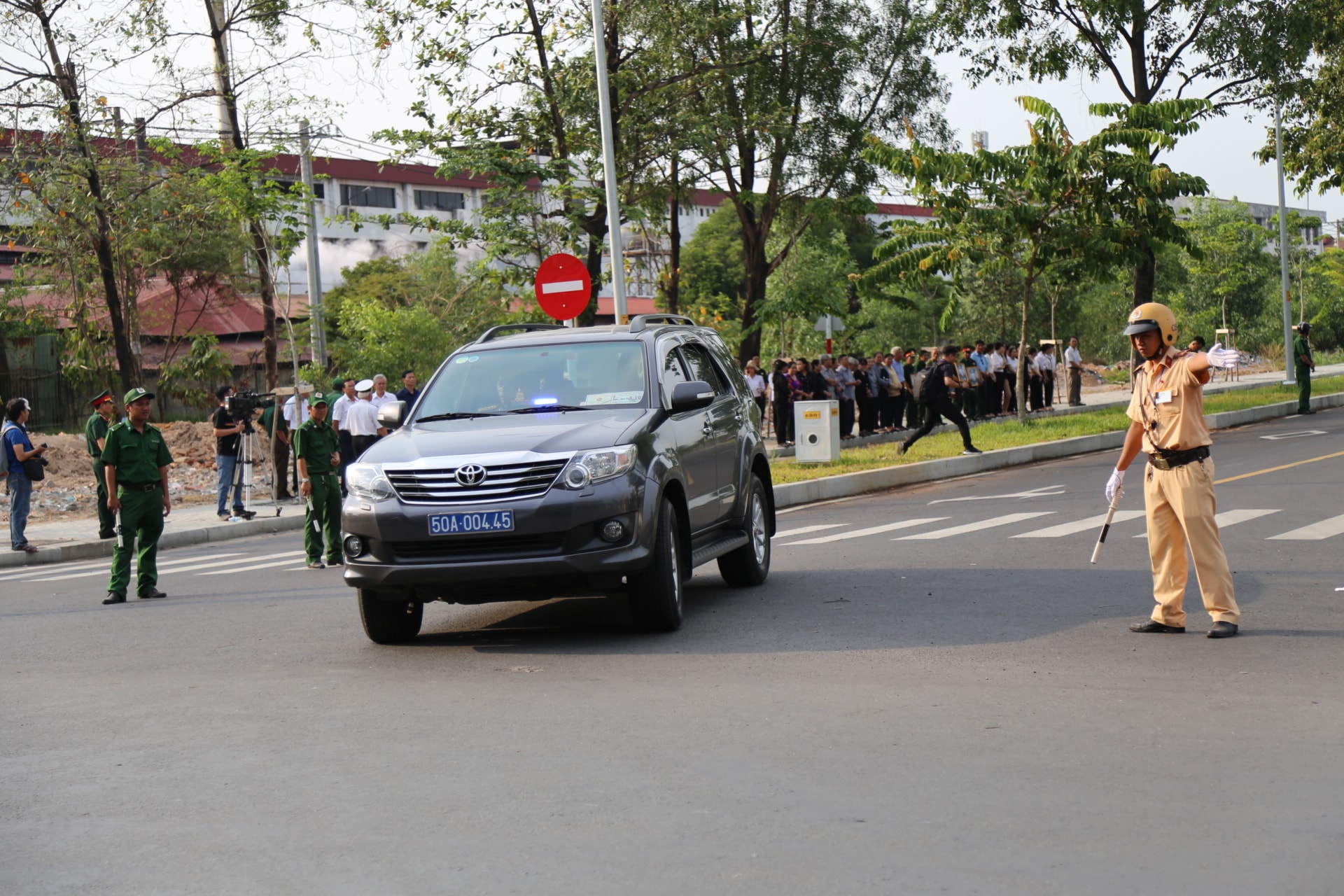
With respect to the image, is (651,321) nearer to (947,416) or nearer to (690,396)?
(690,396)

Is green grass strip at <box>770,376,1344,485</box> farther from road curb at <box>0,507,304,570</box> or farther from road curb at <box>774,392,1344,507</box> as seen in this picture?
road curb at <box>0,507,304,570</box>

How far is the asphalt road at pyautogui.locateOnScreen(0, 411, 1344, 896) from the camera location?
4.59 m

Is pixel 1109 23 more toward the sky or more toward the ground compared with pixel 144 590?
more toward the sky

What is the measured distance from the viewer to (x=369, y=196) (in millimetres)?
82938

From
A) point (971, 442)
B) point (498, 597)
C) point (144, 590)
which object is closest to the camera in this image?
point (498, 597)

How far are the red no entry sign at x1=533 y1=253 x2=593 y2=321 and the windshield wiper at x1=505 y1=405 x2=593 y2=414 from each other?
31.7 feet

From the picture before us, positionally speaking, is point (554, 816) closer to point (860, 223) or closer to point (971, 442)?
point (971, 442)

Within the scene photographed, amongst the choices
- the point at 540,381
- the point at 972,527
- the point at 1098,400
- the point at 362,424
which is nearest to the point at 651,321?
the point at 540,381

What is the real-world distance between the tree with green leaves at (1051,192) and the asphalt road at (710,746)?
17.2 meters

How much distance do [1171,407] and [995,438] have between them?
63.2 feet

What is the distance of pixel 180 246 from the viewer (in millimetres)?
34281

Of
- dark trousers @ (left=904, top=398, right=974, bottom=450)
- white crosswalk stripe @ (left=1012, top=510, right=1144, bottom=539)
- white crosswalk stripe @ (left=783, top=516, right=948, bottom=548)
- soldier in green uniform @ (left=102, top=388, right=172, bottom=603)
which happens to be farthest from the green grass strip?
soldier in green uniform @ (left=102, top=388, right=172, bottom=603)

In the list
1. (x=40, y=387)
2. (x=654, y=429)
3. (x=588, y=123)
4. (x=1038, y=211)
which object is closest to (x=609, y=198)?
(x=588, y=123)

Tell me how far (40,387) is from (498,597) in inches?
1449
